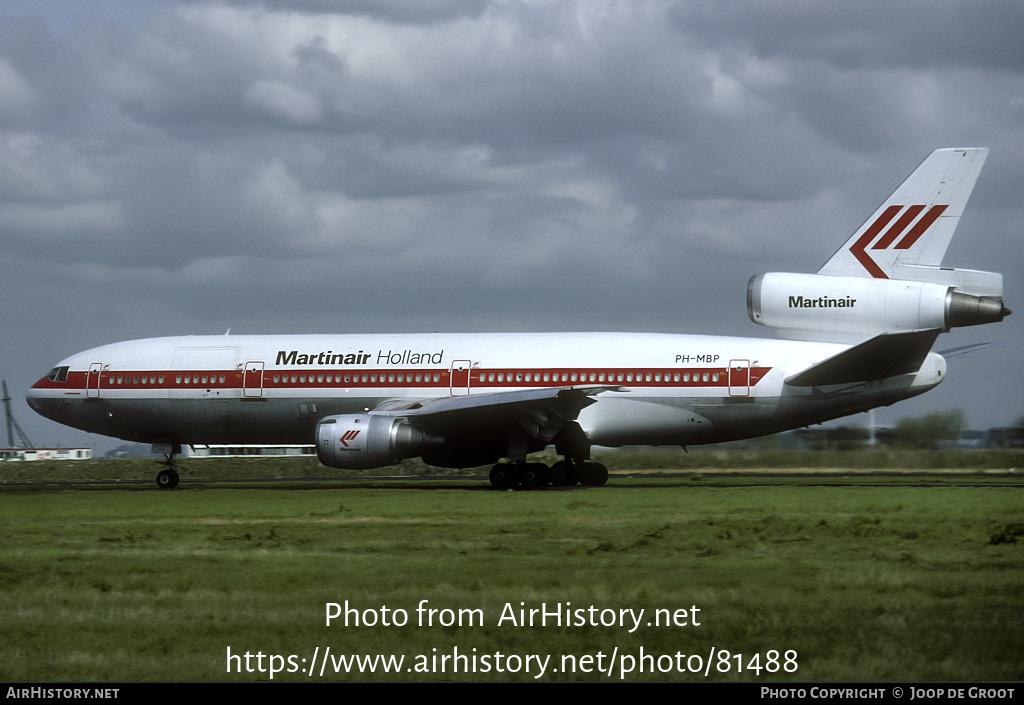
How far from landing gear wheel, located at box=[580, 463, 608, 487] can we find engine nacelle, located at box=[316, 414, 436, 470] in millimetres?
4627

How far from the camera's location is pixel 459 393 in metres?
30.2

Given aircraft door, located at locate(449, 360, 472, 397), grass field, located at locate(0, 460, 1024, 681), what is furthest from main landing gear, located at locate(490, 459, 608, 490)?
grass field, located at locate(0, 460, 1024, 681)

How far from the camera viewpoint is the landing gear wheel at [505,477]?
28500 mm

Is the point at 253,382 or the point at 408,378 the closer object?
the point at 408,378

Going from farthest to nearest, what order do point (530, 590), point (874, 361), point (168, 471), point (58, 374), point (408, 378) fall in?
point (58, 374)
point (168, 471)
point (408, 378)
point (874, 361)
point (530, 590)

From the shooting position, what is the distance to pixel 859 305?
2828cm

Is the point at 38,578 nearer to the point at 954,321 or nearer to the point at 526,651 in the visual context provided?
the point at 526,651

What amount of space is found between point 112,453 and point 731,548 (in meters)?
58.3

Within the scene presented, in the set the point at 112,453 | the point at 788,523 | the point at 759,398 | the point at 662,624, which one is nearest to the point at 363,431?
the point at 759,398

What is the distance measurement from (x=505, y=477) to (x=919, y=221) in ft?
37.8

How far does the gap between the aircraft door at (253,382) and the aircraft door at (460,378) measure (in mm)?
5276

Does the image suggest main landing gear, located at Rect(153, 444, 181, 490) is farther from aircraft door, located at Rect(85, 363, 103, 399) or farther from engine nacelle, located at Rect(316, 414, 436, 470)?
engine nacelle, located at Rect(316, 414, 436, 470)

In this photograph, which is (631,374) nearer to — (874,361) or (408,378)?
(874,361)

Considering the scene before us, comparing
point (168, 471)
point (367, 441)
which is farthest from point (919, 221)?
point (168, 471)
